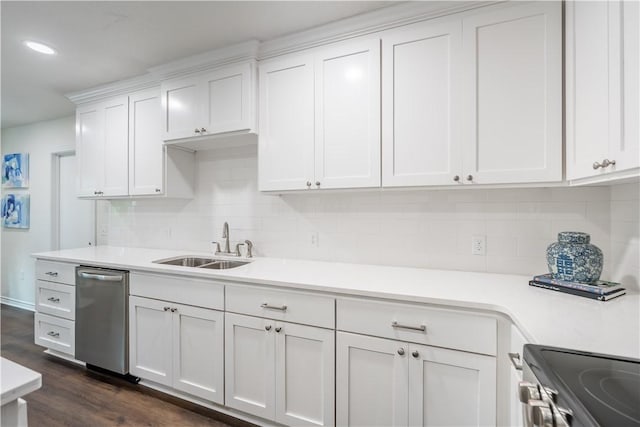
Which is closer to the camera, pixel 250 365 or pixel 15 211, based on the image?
pixel 250 365

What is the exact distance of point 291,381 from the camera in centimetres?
163

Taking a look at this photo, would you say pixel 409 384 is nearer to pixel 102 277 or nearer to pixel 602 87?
pixel 602 87

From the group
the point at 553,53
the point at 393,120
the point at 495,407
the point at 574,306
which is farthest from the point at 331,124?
the point at 495,407

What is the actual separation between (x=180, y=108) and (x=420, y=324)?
2.30 meters

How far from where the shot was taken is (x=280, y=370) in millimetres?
1646

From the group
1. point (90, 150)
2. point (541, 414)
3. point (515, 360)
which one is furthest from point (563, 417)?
point (90, 150)

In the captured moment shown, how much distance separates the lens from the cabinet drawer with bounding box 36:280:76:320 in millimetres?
2447

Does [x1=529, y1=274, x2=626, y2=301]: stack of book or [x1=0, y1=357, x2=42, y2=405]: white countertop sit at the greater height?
[x1=529, y1=274, x2=626, y2=301]: stack of book

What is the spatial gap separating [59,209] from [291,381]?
4.08 m

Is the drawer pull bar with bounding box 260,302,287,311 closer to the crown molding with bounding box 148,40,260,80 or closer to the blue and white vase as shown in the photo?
the blue and white vase

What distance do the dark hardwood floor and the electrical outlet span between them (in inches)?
69.9

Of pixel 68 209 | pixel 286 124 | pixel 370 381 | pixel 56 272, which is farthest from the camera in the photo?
pixel 68 209

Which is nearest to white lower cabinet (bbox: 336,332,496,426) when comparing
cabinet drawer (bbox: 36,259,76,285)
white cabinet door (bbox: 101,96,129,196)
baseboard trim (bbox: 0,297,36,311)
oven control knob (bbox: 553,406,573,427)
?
oven control knob (bbox: 553,406,573,427)

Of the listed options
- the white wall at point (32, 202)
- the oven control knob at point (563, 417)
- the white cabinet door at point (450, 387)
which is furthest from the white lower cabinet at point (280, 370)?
the white wall at point (32, 202)
